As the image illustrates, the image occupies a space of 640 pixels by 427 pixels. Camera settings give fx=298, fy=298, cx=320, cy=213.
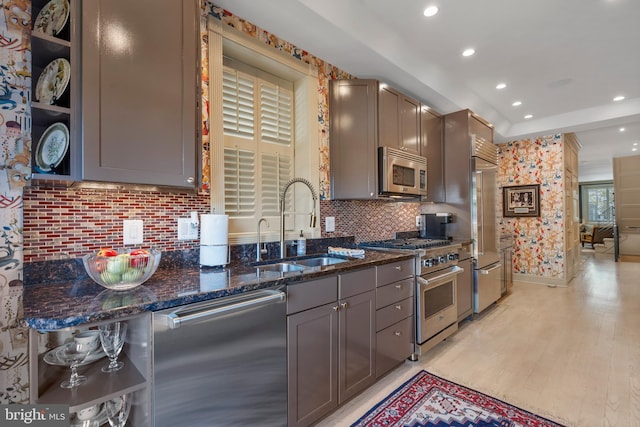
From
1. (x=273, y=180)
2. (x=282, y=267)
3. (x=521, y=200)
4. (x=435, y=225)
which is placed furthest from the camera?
(x=521, y=200)

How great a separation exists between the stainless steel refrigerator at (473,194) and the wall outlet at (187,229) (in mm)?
3050

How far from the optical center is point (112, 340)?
3.72 feet

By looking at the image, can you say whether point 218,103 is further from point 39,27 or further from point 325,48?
point 325,48

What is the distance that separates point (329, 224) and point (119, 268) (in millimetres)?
1741

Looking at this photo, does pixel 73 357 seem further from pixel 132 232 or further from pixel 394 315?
pixel 394 315

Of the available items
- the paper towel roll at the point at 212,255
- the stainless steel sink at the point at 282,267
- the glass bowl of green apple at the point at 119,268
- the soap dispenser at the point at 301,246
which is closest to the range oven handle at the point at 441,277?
the soap dispenser at the point at 301,246

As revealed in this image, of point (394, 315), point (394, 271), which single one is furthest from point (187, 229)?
point (394, 315)

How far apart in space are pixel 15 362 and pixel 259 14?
223 centimetres

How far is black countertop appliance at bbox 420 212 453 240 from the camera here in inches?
145

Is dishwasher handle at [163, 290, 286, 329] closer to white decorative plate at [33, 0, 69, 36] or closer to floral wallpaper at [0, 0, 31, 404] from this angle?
floral wallpaper at [0, 0, 31, 404]

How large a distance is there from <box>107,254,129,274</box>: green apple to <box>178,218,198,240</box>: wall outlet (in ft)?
1.79

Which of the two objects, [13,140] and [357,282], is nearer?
[13,140]

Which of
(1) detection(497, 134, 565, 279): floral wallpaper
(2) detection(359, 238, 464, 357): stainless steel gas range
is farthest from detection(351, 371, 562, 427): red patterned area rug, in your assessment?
(1) detection(497, 134, 565, 279): floral wallpaper

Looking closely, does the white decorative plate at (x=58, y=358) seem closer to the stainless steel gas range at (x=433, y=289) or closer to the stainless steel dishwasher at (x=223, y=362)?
the stainless steel dishwasher at (x=223, y=362)
